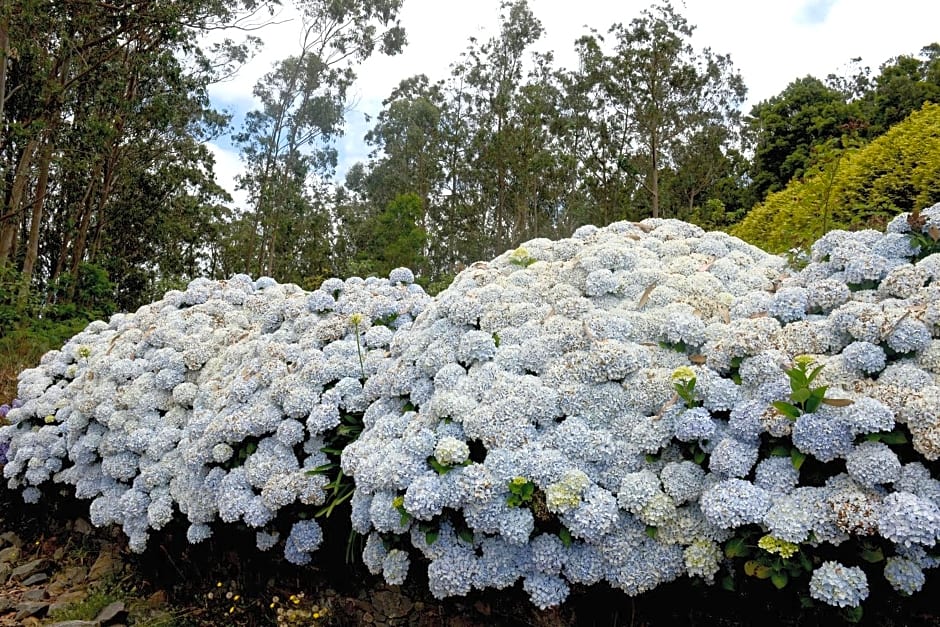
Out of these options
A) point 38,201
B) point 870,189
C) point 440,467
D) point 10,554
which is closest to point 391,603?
point 440,467

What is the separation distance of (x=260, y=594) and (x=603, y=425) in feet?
6.66

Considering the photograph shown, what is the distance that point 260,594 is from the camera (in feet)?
12.0

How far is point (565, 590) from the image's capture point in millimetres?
2605

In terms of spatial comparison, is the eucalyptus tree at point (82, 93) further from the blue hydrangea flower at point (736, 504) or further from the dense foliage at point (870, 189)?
the blue hydrangea flower at point (736, 504)

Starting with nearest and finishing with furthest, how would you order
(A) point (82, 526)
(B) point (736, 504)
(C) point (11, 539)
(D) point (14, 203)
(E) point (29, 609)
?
(B) point (736, 504), (E) point (29, 609), (A) point (82, 526), (C) point (11, 539), (D) point (14, 203)

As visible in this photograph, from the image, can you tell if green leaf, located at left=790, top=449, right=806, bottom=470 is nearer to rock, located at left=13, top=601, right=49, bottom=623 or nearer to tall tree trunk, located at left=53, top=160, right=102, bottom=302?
rock, located at left=13, top=601, right=49, bottom=623

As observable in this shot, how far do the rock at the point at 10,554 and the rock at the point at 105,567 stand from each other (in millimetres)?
764

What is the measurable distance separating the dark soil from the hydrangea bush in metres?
0.16

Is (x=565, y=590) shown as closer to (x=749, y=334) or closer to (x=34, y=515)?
(x=749, y=334)

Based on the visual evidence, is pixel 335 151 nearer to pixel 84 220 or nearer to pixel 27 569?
pixel 84 220

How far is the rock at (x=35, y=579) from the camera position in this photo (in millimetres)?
4559

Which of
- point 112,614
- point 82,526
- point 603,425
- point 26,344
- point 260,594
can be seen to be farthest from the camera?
point 26,344

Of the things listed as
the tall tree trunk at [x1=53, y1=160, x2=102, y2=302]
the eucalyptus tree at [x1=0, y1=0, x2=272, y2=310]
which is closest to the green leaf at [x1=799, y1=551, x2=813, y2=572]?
the eucalyptus tree at [x1=0, y1=0, x2=272, y2=310]

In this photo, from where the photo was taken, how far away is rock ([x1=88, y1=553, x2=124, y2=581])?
4436 mm
